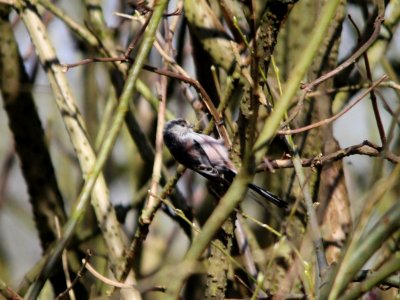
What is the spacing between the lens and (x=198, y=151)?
4.00m

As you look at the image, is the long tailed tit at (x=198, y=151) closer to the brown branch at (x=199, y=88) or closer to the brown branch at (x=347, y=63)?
the brown branch at (x=199, y=88)

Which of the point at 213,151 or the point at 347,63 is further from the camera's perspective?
the point at 213,151

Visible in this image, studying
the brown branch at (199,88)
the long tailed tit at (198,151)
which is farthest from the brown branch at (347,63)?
the long tailed tit at (198,151)

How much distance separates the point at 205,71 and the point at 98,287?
1.22 meters

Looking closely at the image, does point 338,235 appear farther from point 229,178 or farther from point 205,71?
point 205,71

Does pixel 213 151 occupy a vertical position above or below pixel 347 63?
below

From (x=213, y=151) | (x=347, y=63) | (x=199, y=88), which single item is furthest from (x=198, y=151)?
(x=347, y=63)

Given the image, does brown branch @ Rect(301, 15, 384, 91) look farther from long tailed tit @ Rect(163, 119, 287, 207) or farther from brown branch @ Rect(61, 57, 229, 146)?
long tailed tit @ Rect(163, 119, 287, 207)

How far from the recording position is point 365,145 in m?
2.55

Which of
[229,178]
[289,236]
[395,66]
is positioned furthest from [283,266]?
[395,66]

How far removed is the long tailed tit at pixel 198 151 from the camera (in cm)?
360

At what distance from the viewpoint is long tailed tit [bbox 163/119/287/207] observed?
3.60m

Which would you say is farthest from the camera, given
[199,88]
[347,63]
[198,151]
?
[198,151]

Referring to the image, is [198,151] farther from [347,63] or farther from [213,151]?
[347,63]
